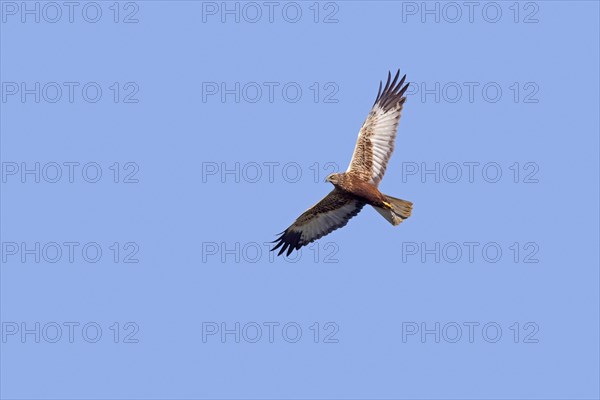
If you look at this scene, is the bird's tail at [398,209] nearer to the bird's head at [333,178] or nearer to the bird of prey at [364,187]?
the bird of prey at [364,187]

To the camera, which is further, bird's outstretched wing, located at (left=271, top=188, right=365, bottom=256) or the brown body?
bird's outstretched wing, located at (left=271, top=188, right=365, bottom=256)

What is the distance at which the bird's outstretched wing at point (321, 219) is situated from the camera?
52.2 ft

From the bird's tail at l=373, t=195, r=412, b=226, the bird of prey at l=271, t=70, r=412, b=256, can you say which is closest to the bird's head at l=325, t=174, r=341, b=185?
the bird of prey at l=271, t=70, r=412, b=256

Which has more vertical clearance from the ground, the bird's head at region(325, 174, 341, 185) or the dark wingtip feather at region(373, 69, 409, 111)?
the dark wingtip feather at region(373, 69, 409, 111)

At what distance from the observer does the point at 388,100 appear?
1688cm

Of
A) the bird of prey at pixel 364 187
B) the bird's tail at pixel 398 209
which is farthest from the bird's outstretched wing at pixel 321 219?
the bird's tail at pixel 398 209

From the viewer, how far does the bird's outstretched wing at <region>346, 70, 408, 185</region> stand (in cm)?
1603

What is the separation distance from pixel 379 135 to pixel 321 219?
169 centimetres

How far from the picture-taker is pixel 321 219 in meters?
16.4

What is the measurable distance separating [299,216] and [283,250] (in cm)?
84

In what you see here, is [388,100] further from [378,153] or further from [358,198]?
[358,198]

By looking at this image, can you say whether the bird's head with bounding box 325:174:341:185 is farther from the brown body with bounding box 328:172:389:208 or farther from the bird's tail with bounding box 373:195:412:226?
the bird's tail with bounding box 373:195:412:226

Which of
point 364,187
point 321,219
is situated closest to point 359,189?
point 364,187

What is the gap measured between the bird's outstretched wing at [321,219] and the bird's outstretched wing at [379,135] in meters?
0.47
